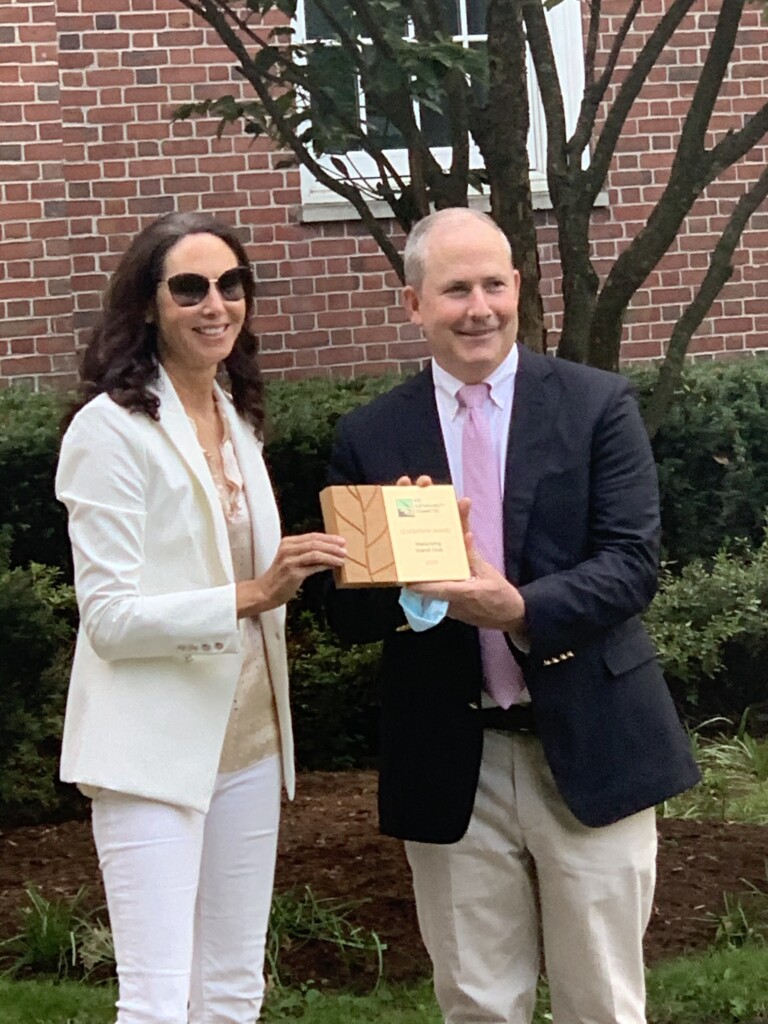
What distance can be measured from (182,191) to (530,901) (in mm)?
5647

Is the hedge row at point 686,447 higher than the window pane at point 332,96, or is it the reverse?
the window pane at point 332,96

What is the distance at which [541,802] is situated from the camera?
2922 millimetres

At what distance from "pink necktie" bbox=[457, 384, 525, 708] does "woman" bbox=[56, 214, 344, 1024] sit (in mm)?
366

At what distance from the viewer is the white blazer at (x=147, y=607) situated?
2756 millimetres

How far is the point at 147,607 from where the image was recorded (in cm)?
274

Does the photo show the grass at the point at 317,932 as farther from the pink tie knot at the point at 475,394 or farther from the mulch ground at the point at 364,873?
the pink tie knot at the point at 475,394

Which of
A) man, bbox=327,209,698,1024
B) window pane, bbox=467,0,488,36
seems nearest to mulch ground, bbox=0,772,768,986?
man, bbox=327,209,698,1024

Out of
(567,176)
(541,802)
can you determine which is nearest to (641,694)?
(541,802)

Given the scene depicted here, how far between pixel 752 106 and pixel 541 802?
6.33 meters

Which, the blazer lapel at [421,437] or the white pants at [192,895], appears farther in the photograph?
the blazer lapel at [421,437]

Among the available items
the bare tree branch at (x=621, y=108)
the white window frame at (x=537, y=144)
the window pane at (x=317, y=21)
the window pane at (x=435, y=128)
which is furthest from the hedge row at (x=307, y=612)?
the bare tree branch at (x=621, y=108)

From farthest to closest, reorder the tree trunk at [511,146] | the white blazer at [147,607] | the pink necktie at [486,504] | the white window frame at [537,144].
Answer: the white window frame at [537,144] < the tree trunk at [511,146] < the pink necktie at [486,504] < the white blazer at [147,607]

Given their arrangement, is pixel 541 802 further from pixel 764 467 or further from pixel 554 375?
pixel 764 467

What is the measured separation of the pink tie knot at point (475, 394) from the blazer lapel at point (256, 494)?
1.52 feet
